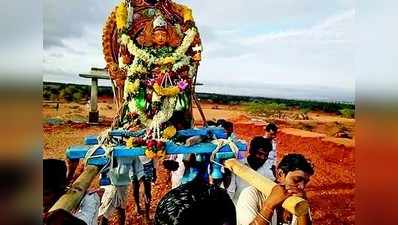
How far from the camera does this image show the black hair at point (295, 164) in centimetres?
316

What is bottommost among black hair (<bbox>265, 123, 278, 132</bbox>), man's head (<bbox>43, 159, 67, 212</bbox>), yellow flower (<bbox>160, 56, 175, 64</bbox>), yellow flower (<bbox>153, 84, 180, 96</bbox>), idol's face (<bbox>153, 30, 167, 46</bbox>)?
man's head (<bbox>43, 159, 67, 212</bbox>)

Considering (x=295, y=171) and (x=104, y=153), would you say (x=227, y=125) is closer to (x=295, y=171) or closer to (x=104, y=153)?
(x=295, y=171)

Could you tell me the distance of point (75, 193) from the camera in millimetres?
2805

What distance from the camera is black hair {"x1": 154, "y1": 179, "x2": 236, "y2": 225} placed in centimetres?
311

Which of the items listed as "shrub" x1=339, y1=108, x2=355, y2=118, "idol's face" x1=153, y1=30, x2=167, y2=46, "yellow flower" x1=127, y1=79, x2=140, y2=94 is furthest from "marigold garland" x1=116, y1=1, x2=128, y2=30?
"shrub" x1=339, y1=108, x2=355, y2=118

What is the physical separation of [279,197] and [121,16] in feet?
3.72

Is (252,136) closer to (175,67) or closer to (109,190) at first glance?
(175,67)

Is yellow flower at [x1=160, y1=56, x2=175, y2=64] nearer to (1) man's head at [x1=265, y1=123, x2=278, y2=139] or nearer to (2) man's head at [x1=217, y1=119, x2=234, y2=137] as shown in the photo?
(2) man's head at [x1=217, y1=119, x2=234, y2=137]

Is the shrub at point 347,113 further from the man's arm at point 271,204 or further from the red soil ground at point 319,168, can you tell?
the man's arm at point 271,204

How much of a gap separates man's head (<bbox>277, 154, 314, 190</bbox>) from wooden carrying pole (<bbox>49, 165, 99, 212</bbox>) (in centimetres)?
90

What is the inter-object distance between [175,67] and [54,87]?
583 millimetres

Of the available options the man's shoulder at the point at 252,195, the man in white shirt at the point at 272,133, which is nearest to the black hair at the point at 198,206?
the man's shoulder at the point at 252,195

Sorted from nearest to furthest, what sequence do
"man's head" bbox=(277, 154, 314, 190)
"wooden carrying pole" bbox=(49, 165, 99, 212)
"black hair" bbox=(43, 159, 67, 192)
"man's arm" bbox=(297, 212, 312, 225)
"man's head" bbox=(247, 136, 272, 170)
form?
"wooden carrying pole" bbox=(49, 165, 99, 212)
"man's arm" bbox=(297, 212, 312, 225)
"black hair" bbox=(43, 159, 67, 192)
"man's head" bbox=(277, 154, 314, 190)
"man's head" bbox=(247, 136, 272, 170)

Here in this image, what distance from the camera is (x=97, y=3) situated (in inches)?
122
